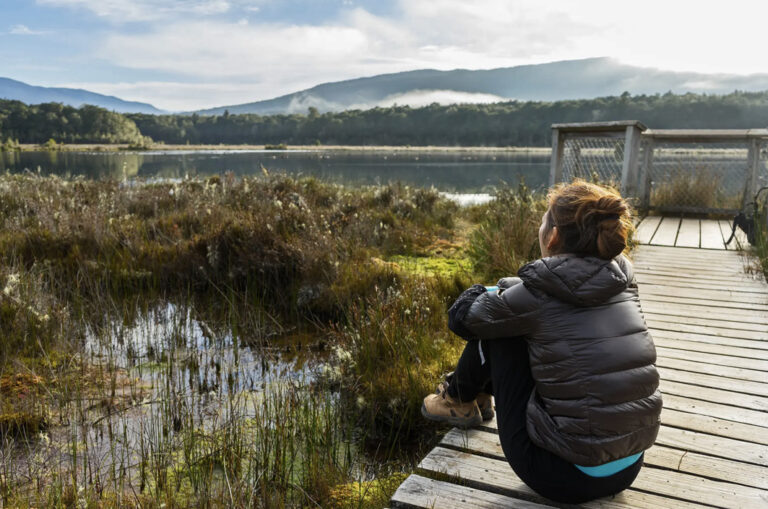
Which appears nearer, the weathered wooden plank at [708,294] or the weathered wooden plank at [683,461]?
the weathered wooden plank at [683,461]

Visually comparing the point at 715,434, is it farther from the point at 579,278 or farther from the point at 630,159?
the point at 630,159

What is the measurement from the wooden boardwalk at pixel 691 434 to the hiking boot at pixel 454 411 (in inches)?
2.1

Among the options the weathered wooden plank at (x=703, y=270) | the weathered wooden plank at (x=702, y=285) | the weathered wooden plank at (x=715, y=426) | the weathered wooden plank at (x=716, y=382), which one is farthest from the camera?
the weathered wooden plank at (x=703, y=270)

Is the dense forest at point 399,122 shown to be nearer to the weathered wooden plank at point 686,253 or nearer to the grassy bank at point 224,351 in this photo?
the weathered wooden plank at point 686,253

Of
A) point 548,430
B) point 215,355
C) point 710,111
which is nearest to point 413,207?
point 215,355

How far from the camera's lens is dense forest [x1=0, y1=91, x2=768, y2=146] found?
206 ft

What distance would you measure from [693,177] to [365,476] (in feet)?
29.4

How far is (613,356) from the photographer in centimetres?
179

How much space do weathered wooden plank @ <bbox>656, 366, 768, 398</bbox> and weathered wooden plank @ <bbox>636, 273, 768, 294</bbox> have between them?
2072mm

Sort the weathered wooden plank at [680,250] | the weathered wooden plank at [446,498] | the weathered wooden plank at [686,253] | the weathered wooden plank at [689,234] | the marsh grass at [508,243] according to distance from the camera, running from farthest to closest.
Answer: the weathered wooden plank at [689,234] → the weathered wooden plank at [680,250] → the weathered wooden plank at [686,253] → the marsh grass at [508,243] → the weathered wooden plank at [446,498]

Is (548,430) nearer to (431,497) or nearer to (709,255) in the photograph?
(431,497)

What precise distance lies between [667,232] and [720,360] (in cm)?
481

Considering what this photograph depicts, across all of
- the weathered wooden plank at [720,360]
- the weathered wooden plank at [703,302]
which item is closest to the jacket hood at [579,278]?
the weathered wooden plank at [720,360]

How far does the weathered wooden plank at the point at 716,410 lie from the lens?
8.95 ft
